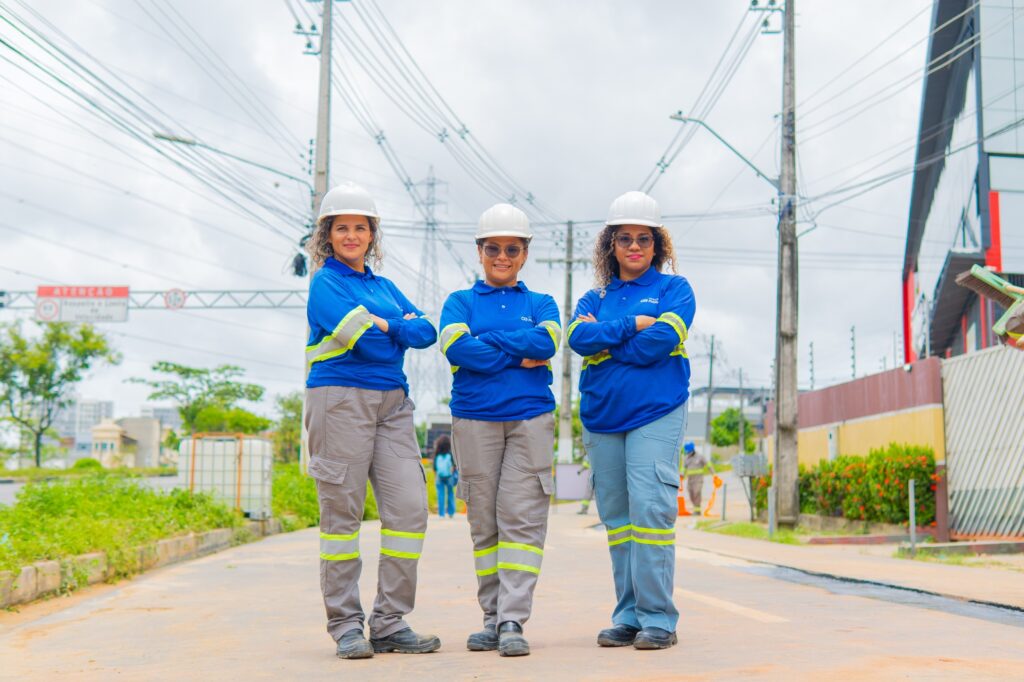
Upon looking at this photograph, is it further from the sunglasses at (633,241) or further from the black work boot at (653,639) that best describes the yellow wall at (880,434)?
the black work boot at (653,639)

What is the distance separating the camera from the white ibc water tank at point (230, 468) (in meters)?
14.8

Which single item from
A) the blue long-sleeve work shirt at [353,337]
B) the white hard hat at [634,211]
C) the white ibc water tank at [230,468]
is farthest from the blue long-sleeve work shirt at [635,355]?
the white ibc water tank at [230,468]

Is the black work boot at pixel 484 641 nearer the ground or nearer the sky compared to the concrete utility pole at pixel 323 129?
nearer the ground

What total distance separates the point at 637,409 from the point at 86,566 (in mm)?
5369

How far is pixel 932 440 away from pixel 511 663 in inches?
545

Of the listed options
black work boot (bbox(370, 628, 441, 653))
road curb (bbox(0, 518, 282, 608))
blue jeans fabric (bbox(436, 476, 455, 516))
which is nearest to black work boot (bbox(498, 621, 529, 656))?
black work boot (bbox(370, 628, 441, 653))

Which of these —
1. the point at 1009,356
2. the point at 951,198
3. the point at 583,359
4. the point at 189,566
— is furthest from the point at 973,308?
the point at 583,359

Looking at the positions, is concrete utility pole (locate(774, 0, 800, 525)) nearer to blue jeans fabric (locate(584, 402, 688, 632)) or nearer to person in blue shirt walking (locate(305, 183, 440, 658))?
blue jeans fabric (locate(584, 402, 688, 632))

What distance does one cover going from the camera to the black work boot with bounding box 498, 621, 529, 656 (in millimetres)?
4887


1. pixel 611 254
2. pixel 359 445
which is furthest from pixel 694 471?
pixel 359 445

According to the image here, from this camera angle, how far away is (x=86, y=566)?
883 cm

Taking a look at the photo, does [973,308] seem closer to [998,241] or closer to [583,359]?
[998,241]

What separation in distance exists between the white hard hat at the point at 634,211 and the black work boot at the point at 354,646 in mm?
2289

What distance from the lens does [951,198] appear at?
2944 centimetres
